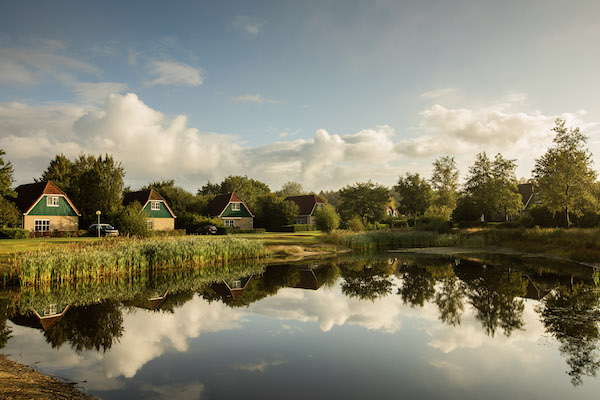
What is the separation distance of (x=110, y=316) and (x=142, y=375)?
220 inches

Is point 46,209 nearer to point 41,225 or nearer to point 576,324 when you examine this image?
point 41,225

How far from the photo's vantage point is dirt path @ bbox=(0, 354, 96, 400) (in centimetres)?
656

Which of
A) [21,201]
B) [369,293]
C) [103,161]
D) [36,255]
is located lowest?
[369,293]

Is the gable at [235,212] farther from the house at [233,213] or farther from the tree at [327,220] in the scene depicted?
the tree at [327,220]

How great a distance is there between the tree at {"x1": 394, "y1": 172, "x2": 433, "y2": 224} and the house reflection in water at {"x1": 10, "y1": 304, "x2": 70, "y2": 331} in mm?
56744

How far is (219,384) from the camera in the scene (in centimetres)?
789

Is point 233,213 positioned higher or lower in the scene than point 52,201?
lower

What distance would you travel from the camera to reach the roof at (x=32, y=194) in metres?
43.6

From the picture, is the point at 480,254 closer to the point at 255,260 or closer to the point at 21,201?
the point at 255,260

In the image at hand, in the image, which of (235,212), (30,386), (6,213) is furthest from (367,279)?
(235,212)

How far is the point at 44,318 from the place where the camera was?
12789mm

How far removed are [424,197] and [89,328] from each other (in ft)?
194

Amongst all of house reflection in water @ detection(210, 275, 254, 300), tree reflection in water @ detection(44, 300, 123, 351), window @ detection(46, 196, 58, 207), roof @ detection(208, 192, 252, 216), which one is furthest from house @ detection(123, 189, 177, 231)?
tree reflection in water @ detection(44, 300, 123, 351)

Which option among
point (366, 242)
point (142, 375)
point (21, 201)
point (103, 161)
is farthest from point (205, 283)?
point (21, 201)
